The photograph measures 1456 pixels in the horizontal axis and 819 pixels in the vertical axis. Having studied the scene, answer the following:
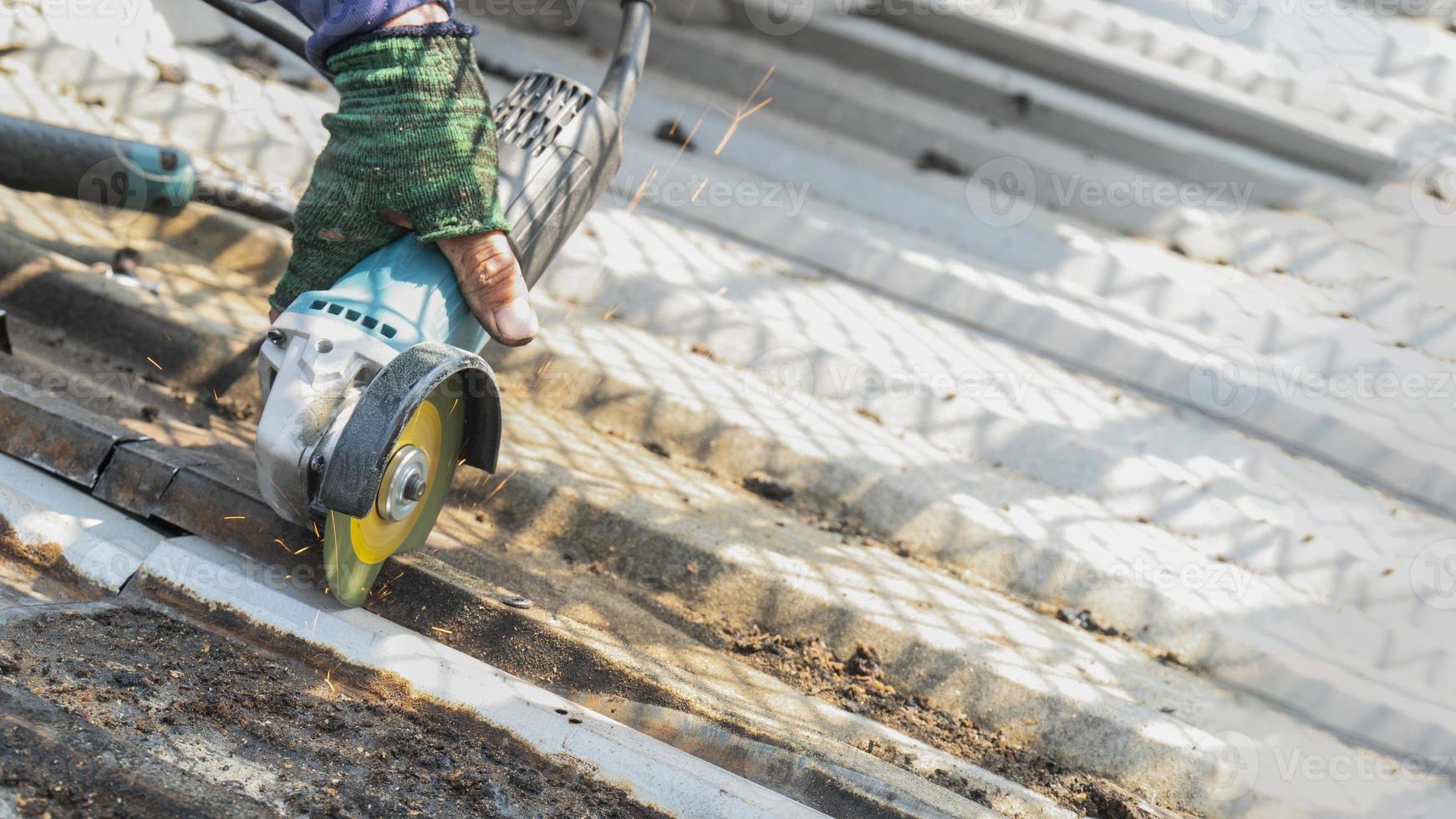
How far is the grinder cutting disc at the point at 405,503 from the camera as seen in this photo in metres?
2.30

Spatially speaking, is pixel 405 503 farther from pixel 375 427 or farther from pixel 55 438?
pixel 55 438

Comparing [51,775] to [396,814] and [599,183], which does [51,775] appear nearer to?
[396,814]

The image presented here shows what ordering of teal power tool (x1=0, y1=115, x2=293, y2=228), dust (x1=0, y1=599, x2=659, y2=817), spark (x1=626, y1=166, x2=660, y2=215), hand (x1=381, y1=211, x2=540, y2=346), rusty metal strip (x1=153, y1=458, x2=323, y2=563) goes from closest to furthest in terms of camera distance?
dust (x1=0, y1=599, x2=659, y2=817)
hand (x1=381, y1=211, x2=540, y2=346)
rusty metal strip (x1=153, y1=458, x2=323, y2=563)
teal power tool (x1=0, y1=115, x2=293, y2=228)
spark (x1=626, y1=166, x2=660, y2=215)

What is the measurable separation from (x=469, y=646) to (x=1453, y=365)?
12.4ft

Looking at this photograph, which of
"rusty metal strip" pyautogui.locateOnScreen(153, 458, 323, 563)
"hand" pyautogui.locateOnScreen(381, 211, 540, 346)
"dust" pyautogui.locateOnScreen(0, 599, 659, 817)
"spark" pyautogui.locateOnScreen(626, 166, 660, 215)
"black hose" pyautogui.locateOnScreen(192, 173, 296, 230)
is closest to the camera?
"dust" pyautogui.locateOnScreen(0, 599, 659, 817)

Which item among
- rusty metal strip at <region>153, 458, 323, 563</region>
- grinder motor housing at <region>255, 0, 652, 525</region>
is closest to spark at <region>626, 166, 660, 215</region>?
grinder motor housing at <region>255, 0, 652, 525</region>

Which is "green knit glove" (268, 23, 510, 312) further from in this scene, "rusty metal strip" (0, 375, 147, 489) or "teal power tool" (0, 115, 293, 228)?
"teal power tool" (0, 115, 293, 228)

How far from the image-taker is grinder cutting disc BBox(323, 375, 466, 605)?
7.54ft

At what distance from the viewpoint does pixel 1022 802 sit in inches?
95.8

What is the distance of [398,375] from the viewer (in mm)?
2154

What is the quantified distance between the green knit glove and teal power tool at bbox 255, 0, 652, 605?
88 mm

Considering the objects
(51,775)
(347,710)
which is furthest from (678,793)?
(51,775)

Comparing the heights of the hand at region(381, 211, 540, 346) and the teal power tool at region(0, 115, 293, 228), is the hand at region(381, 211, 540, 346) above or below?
above

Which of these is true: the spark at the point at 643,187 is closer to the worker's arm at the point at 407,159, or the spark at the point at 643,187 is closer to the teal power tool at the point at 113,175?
the teal power tool at the point at 113,175
